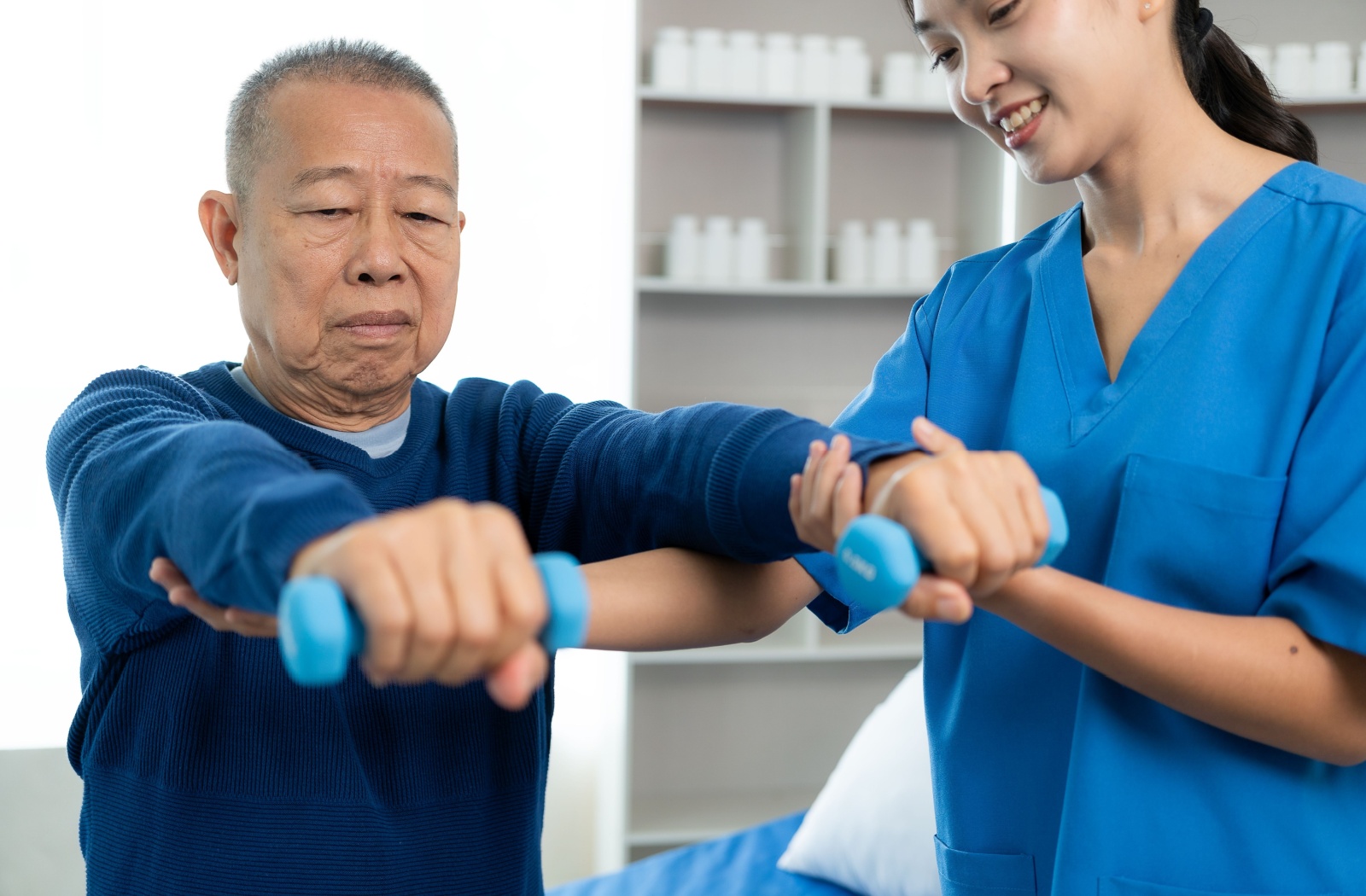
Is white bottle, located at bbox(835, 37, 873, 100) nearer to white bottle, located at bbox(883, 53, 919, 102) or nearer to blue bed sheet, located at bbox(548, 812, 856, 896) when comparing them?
white bottle, located at bbox(883, 53, 919, 102)

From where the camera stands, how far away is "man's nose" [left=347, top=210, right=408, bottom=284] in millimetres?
918

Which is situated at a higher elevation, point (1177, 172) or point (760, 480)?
point (1177, 172)

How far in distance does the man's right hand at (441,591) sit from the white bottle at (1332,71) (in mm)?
2703

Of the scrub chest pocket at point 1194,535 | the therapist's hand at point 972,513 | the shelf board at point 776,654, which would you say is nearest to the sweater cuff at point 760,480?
the therapist's hand at point 972,513

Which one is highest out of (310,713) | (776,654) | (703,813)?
(310,713)

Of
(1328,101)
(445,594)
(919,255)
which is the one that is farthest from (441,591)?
(1328,101)

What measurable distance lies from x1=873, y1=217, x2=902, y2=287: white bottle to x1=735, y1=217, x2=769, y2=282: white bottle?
279 mm

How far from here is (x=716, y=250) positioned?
9.37 feet

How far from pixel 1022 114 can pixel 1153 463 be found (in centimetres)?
32

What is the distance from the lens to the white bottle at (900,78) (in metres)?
2.94

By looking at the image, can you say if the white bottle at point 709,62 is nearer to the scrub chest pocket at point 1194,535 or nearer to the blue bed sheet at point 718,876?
the blue bed sheet at point 718,876

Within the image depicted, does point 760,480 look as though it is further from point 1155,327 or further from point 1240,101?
point 1240,101

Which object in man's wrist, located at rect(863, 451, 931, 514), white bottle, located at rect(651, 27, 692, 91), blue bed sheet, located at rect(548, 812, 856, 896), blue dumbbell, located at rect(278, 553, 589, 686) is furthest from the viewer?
white bottle, located at rect(651, 27, 692, 91)

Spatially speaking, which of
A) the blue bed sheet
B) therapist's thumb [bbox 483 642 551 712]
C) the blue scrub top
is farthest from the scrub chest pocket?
the blue bed sheet
